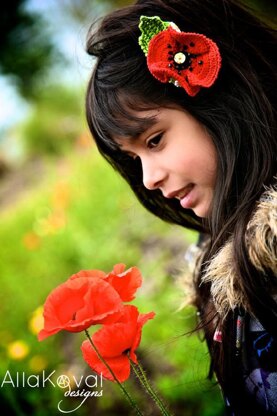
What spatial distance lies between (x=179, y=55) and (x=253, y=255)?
0.53m

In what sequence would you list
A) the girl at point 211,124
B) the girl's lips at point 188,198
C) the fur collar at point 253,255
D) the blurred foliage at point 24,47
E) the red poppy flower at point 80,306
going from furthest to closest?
the blurred foliage at point 24,47, the girl's lips at point 188,198, the girl at point 211,124, the fur collar at point 253,255, the red poppy flower at point 80,306

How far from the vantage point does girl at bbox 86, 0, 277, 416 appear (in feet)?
3.63

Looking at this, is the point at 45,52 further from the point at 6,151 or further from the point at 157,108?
the point at 157,108

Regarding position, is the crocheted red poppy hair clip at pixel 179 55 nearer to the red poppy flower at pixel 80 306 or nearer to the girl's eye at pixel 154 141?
the girl's eye at pixel 154 141

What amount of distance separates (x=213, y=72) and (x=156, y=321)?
1398 millimetres

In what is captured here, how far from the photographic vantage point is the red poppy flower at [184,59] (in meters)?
1.17

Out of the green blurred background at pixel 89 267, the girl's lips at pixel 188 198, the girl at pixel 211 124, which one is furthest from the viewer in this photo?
the green blurred background at pixel 89 267

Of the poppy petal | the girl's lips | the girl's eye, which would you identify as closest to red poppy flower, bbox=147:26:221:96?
the girl's eye

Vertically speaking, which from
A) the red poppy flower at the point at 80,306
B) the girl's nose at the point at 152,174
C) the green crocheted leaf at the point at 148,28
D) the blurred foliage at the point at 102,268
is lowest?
the blurred foliage at the point at 102,268

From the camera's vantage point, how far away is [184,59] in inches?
47.3

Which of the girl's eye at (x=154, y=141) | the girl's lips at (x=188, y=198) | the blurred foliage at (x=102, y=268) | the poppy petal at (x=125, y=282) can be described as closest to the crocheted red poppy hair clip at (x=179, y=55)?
the girl's eye at (x=154, y=141)

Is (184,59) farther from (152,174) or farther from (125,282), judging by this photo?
(125,282)

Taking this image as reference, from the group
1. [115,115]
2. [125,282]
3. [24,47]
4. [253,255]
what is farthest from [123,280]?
[24,47]

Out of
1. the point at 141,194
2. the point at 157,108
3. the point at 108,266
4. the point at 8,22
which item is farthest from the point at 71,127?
the point at 8,22
